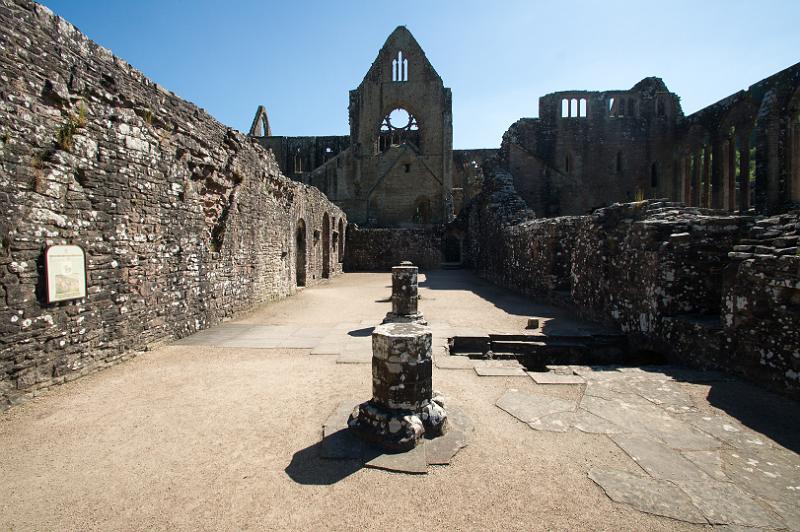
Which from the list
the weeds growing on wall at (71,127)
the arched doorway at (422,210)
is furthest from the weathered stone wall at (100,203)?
the arched doorway at (422,210)

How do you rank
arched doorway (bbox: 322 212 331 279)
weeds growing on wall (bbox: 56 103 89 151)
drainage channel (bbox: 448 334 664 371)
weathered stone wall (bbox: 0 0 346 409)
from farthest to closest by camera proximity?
arched doorway (bbox: 322 212 331 279) → drainage channel (bbox: 448 334 664 371) → weeds growing on wall (bbox: 56 103 89 151) → weathered stone wall (bbox: 0 0 346 409)

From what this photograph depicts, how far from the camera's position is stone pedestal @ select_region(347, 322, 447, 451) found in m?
3.30

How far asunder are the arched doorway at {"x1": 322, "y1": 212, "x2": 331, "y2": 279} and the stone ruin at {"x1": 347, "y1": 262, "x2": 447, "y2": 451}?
15.1 meters

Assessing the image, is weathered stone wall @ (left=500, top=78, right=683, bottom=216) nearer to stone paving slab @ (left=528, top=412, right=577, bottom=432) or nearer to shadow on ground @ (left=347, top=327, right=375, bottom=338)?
shadow on ground @ (left=347, top=327, right=375, bottom=338)

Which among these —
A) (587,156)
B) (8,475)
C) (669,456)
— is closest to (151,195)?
(8,475)

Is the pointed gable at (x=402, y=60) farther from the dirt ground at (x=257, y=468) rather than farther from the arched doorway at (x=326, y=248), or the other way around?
the dirt ground at (x=257, y=468)

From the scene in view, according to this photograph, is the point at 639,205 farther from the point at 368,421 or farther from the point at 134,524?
the point at 134,524

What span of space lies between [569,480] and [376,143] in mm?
30262

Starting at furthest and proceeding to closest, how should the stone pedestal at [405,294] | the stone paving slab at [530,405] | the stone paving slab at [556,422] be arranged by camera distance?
the stone pedestal at [405,294] → the stone paving slab at [530,405] → the stone paving slab at [556,422]

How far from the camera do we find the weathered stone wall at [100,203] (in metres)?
4.07

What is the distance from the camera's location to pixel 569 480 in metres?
2.80

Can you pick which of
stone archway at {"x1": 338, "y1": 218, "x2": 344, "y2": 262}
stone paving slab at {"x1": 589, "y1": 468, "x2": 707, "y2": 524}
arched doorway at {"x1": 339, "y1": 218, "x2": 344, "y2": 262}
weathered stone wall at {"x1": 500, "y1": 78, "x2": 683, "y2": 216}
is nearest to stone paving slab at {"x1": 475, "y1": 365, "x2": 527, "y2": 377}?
stone paving slab at {"x1": 589, "y1": 468, "x2": 707, "y2": 524}

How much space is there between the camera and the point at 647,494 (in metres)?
2.62

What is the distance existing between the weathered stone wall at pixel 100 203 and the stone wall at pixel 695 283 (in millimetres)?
7370
